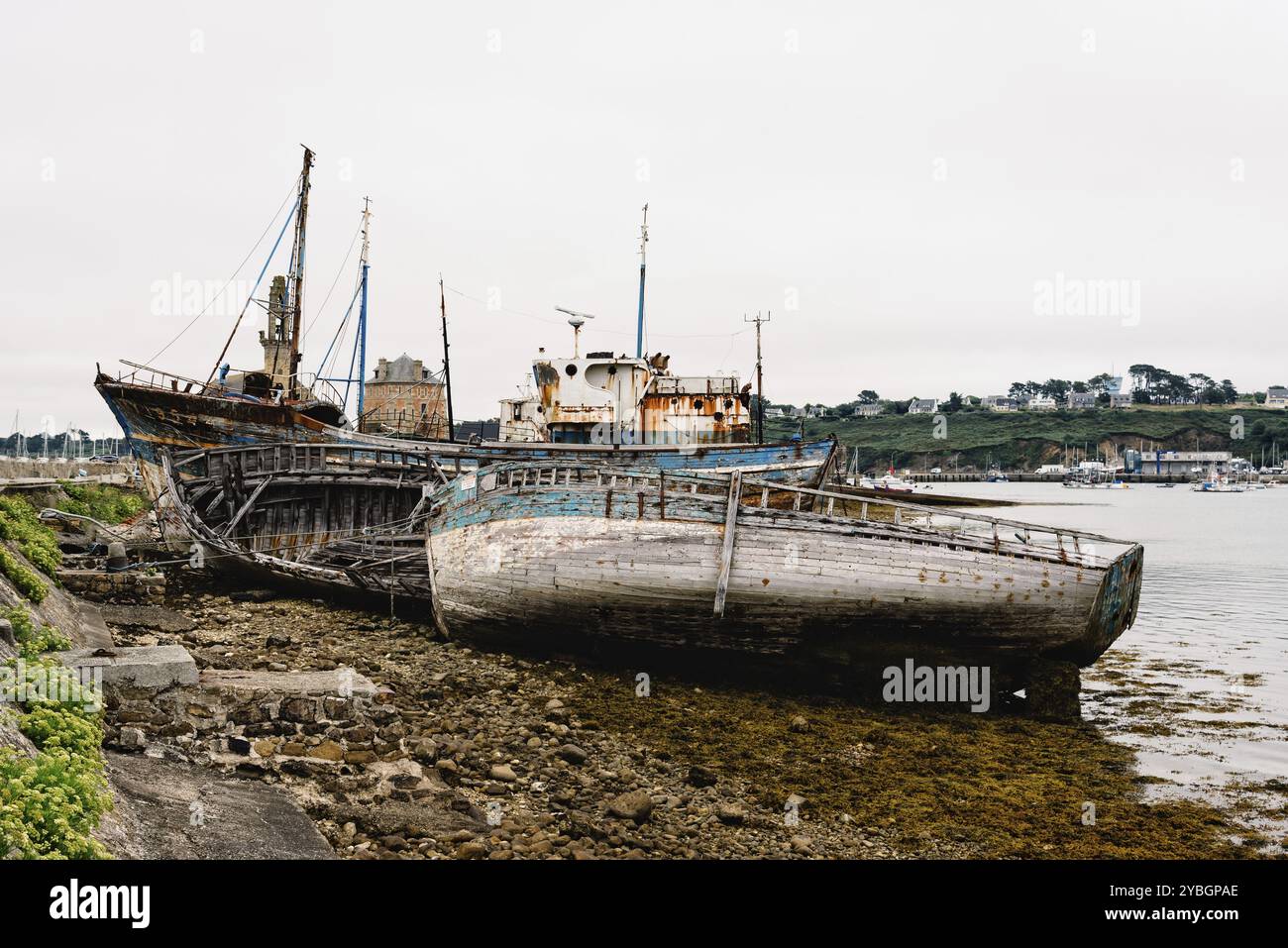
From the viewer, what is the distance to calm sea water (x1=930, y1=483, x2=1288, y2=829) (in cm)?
1287

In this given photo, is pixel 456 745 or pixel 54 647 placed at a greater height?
pixel 54 647

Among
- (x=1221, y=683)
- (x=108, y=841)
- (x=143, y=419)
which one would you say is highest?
(x=143, y=419)

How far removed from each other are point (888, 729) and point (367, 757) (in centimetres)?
723

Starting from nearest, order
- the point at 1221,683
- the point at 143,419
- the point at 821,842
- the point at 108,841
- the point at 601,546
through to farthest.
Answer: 1. the point at 108,841
2. the point at 821,842
3. the point at 601,546
4. the point at 1221,683
5. the point at 143,419

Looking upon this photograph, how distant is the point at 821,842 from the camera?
923 centimetres

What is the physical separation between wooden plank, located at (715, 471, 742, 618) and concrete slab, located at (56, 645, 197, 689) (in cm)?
773

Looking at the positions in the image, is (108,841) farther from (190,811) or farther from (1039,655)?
(1039,655)

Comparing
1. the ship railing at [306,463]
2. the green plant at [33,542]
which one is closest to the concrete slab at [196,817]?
the green plant at [33,542]

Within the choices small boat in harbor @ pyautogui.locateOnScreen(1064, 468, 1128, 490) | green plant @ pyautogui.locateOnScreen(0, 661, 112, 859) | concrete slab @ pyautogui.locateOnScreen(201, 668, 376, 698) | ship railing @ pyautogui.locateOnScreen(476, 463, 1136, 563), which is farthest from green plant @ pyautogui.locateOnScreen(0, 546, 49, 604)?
small boat in harbor @ pyautogui.locateOnScreen(1064, 468, 1128, 490)

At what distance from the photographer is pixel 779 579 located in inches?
597

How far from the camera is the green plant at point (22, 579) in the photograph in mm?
14156

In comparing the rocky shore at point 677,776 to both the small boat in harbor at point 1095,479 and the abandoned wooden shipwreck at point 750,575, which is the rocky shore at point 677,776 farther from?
the small boat in harbor at point 1095,479

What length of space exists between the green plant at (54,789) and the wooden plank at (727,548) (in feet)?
30.5
